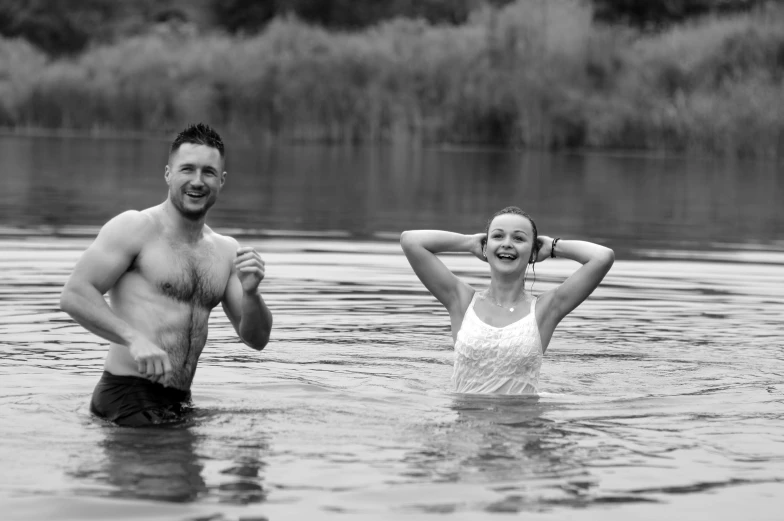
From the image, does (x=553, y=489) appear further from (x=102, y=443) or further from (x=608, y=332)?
(x=608, y=332)

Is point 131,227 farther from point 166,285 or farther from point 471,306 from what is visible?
point 471,306

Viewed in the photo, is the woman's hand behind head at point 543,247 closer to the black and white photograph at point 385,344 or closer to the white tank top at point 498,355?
the black and white photograph at point 385,344

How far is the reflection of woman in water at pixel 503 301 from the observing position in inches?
312

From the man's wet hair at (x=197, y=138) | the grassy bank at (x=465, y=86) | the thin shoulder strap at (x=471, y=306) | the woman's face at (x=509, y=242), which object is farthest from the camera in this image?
the grassy bank at (x=465, y=86)

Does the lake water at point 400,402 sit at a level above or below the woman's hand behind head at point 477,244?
below

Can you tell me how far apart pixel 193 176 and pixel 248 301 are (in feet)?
2.23

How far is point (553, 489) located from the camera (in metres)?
6.09

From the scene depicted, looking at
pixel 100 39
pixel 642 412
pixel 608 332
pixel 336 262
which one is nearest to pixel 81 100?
pixel 100 39

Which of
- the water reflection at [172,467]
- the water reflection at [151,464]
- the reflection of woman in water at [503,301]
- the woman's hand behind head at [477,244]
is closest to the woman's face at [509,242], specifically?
the reflection of woman in water at [503,301]

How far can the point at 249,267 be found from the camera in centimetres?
666

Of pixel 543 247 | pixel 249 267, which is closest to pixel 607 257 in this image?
pixel 543 247

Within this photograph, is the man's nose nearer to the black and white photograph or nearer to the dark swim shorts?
the black and white photograph

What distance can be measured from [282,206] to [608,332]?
1101 cm

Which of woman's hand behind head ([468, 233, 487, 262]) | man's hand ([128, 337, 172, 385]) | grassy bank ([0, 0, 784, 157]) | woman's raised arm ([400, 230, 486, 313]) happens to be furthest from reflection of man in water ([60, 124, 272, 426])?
grassy bank ([0, 0, 784, 157])
